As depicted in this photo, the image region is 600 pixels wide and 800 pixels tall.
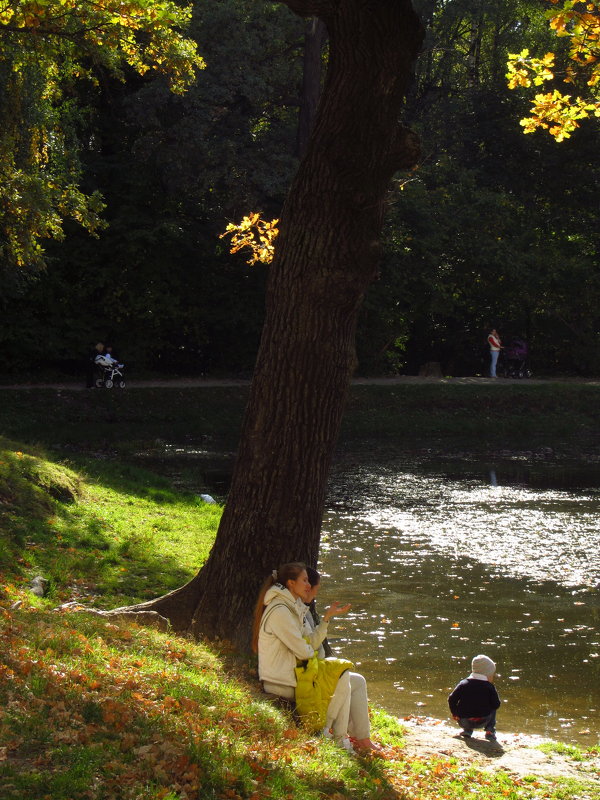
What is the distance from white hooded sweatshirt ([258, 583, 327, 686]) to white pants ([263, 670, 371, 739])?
0.08 m

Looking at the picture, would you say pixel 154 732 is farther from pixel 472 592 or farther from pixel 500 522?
pixel 500 522

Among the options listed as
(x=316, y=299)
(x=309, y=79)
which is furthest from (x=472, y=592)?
(x=309, y=79)

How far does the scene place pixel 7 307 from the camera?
3244 centimetres

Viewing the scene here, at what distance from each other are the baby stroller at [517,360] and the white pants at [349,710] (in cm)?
3299

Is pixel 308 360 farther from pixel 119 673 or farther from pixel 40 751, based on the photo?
pixel 40 751

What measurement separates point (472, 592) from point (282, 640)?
22.0 feet

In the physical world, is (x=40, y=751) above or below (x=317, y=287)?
below

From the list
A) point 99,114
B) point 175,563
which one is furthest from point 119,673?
point 99,114

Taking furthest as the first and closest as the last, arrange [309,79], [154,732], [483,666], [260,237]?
[309,79] < [260,237] < [483,666] < [154,732]

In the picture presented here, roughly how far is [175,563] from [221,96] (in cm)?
2190

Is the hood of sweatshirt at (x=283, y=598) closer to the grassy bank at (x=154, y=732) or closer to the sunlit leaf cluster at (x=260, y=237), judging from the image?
the grassy bank at (x=154, y=732)

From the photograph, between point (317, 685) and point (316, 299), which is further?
point (316, 299)

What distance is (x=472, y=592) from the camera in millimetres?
13641

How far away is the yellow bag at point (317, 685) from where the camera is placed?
730 centimetres
